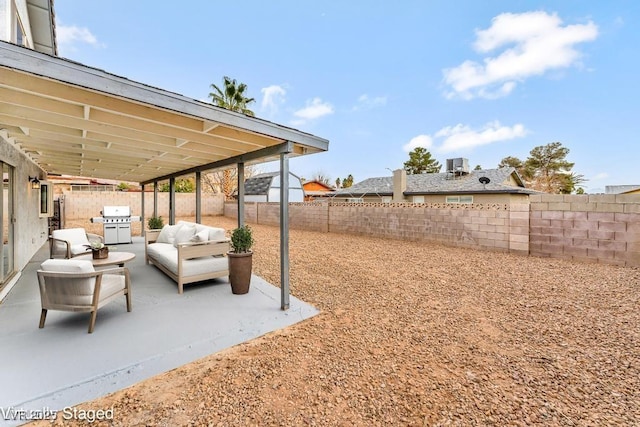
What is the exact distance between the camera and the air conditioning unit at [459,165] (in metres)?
18.7

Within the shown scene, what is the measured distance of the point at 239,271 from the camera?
4.30 m

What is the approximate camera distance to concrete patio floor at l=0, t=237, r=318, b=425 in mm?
2205

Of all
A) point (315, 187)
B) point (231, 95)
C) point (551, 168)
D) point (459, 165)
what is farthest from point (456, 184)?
point (315, 187)

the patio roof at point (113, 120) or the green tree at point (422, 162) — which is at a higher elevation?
the green tree at point (422, 162)

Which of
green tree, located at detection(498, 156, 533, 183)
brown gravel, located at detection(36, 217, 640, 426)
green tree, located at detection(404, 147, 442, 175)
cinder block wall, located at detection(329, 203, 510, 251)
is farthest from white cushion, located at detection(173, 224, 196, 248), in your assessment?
green tree, located at detection(498, 156, 533, 183)

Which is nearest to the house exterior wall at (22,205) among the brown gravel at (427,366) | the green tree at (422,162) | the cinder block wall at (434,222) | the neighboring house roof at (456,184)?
the brown gravel at (427,366)

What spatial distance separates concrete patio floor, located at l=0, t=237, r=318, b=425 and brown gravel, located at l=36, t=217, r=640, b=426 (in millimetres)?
192

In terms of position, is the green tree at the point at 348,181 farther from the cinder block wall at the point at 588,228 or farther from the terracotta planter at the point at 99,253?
the terracotta planter at the point at 99,253

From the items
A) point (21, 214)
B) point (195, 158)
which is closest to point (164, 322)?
point (195, 158)

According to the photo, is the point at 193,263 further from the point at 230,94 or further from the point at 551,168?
the point at 551,168

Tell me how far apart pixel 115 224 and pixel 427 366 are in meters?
9.70

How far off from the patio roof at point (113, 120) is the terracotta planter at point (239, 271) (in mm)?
1650

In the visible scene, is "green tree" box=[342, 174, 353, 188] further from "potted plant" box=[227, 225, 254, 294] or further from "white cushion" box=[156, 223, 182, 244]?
"potted plant" box=[227, 225, 254, 294]

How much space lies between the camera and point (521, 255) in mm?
7125
